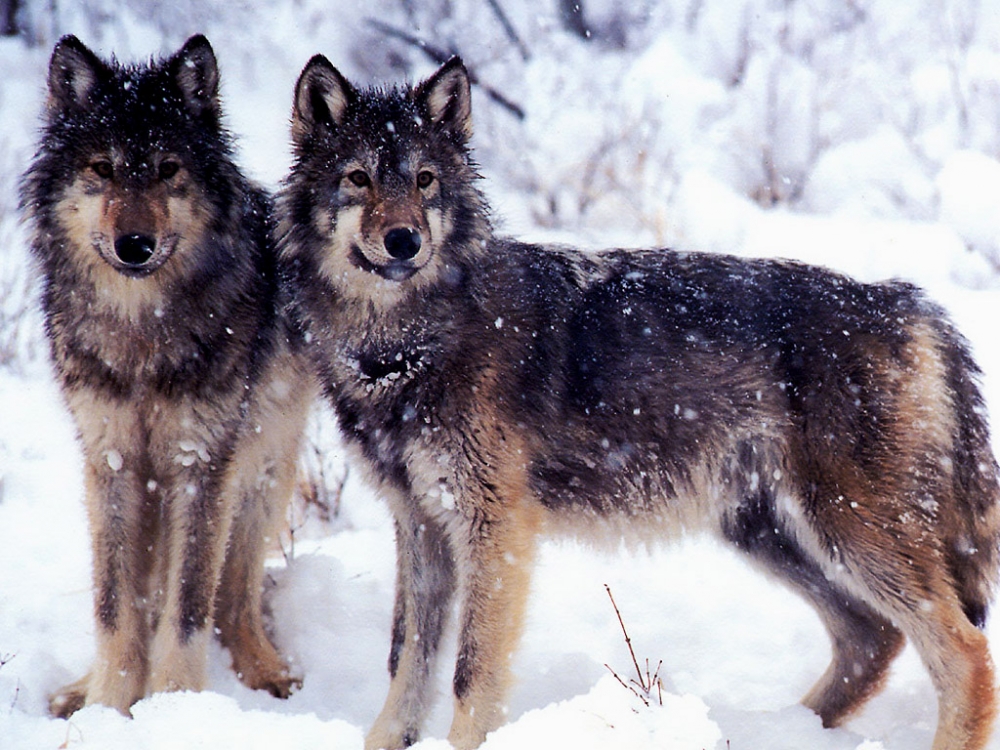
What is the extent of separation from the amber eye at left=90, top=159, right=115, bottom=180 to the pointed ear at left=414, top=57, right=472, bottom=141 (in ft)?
3.58

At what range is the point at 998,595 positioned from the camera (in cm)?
390

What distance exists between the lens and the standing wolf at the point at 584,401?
3.55m

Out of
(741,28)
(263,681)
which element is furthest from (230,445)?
(741,28)

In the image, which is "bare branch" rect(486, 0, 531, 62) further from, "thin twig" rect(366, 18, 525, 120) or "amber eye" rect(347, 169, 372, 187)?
"amber eye" rect(347, 169, 372, 187)

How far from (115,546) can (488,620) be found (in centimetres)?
146

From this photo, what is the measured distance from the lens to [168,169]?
359cm

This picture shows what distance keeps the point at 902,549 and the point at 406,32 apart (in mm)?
9959

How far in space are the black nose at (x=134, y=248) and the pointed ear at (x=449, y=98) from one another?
1.07 meters

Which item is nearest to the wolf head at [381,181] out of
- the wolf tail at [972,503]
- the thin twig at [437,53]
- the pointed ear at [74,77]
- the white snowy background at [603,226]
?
the pointed ear at [74,77]

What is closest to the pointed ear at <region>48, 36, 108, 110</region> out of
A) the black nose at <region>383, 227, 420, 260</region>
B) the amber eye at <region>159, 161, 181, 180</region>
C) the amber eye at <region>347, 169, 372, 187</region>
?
the amber eye at <region>159, 161, 181, 180</region>

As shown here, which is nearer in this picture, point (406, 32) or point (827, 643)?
point (827, 643)

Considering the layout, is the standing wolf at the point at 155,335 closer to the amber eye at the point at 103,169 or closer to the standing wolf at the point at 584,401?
the amber eye at the point at 103,169

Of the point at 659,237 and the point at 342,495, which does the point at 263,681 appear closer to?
the point at 342,495

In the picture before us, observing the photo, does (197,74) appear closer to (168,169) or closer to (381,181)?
(168,169)
